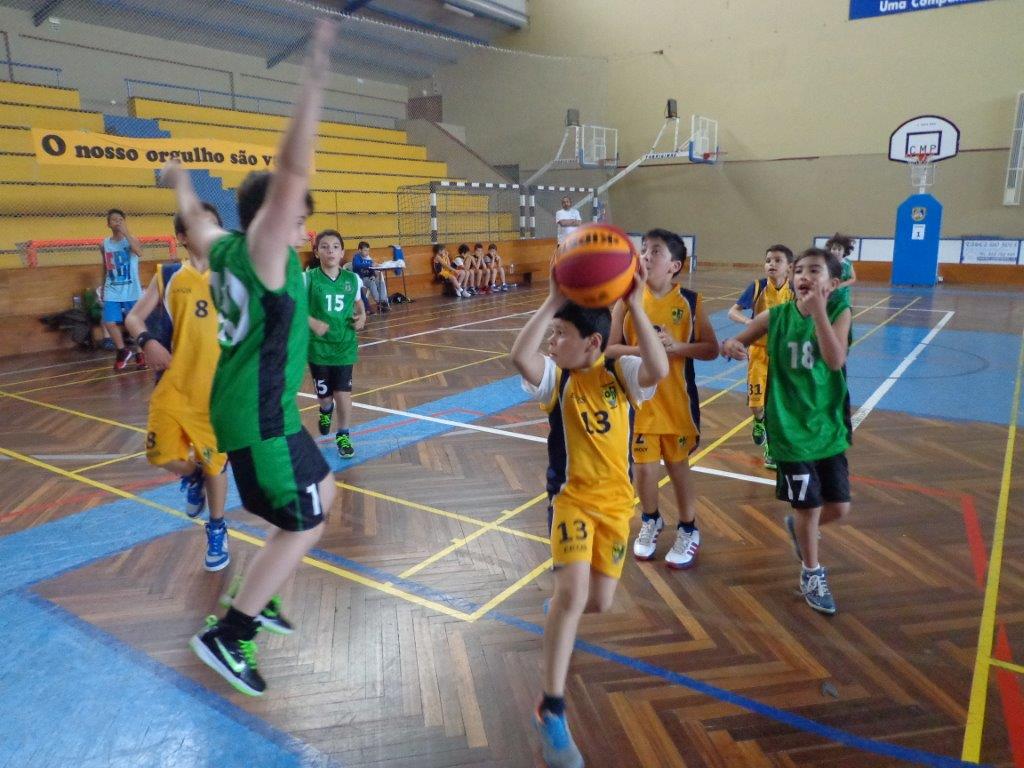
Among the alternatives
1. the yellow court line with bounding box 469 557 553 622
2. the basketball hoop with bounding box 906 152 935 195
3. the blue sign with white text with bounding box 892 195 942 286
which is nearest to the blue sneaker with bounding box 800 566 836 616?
the yellow court line with bounding box 469 557 553 622

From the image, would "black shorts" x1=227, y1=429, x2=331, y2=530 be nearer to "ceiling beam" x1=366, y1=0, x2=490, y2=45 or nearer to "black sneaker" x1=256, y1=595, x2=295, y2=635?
"black sneaker" x1=256, y1=595, x2=295, y2=635

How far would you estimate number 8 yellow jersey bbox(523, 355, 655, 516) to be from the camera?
7.41ft

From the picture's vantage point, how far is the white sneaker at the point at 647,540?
11.5ft

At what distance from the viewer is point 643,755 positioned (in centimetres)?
222

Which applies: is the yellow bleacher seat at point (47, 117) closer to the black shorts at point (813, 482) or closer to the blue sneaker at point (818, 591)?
the black shorts at point (813, 482)

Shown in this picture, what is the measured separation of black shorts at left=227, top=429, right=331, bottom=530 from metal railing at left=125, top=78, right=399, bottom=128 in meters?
15.6

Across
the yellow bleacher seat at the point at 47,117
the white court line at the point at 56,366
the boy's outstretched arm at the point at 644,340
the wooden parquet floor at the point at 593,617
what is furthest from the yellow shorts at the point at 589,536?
the yellow bleacher seat at the point at 47,117

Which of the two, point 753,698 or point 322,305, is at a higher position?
point 322,305

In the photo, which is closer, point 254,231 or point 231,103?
point 254,231

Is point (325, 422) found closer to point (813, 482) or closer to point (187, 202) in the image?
point (187, 202)

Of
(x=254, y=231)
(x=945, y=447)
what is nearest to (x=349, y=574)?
(x=254, y=231)

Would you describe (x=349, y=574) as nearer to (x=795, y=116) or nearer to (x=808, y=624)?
(x=808, y=624)

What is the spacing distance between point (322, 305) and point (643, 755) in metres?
3.69

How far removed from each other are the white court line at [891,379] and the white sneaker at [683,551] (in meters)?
2.84
